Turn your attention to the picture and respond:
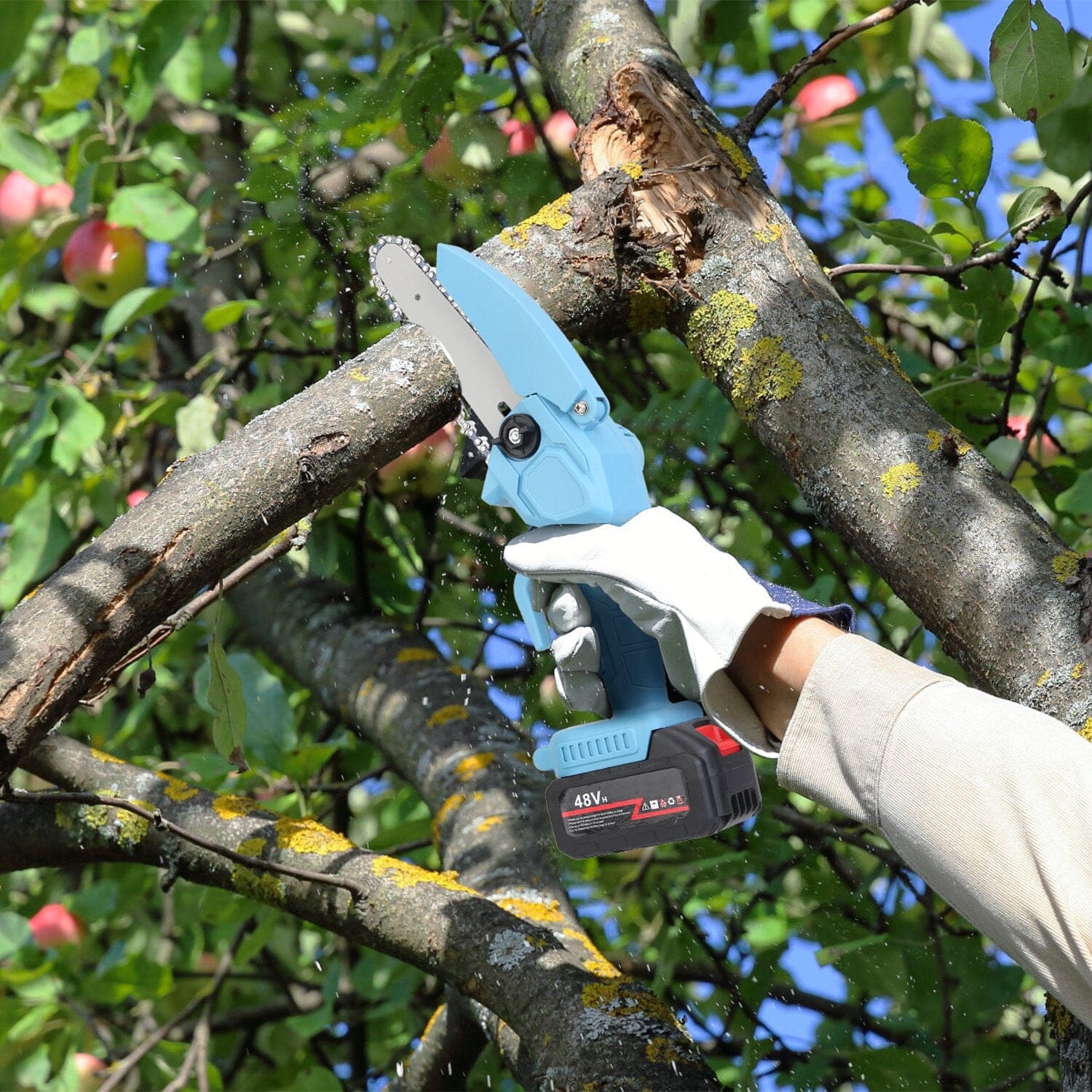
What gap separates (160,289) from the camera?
1747 millimetres

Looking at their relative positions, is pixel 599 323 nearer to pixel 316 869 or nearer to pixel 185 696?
pixel 316 869

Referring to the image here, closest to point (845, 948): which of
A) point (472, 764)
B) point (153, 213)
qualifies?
point (472, 764)

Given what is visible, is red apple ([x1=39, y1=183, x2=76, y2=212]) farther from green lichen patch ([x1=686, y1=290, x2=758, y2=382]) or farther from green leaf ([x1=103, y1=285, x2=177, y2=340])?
green lichen patch ([x1=686, y1=290, x2=758, y2=382])

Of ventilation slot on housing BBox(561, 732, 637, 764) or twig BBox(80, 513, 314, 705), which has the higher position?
twig BBox(80, 513, 314, 705)

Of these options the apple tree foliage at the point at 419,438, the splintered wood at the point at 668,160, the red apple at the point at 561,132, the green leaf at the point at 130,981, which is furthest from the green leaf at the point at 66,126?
the green leaf at the point at 130,981

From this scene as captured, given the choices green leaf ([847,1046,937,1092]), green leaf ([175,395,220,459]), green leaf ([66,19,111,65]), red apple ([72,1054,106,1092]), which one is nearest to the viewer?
green leaf ([847,1046,937,1092])

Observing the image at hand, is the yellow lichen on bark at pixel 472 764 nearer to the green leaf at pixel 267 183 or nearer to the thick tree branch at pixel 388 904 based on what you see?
the thick tree branch at pixel 388 904

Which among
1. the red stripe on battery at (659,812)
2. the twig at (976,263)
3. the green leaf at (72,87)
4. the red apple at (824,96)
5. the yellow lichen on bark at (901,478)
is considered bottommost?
the red stripe on battery at (659,812)

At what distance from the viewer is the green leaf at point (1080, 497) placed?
129 centimetres

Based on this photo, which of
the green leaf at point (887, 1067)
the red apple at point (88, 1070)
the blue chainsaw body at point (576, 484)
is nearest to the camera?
the blue chainsaw body at point (576, 484)

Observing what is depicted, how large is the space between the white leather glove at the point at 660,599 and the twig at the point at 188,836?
428 millimetres

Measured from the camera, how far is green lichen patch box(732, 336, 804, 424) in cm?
109

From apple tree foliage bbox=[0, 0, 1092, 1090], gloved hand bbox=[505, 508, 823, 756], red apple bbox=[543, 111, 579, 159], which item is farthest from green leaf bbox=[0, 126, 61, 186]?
gloved hand bbox=[505, 508, 823, 756]

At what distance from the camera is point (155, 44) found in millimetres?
1868
